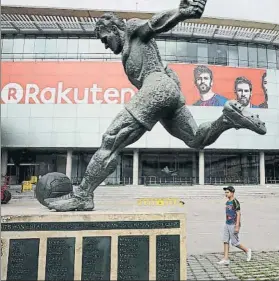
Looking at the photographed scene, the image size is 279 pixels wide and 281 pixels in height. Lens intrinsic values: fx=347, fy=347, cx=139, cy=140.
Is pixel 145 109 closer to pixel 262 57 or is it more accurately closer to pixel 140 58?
pixel 140 58

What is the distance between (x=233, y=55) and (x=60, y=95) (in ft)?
48.1

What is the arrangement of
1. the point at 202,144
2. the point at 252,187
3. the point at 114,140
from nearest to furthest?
the point at 114,140
the point at 202,144
the point at 252,187

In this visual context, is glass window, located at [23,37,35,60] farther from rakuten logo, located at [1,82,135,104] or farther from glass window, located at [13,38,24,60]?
rakuten logo, located at [1,82,135,104]

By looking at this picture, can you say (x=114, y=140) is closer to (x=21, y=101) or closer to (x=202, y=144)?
(x=202, y=144)

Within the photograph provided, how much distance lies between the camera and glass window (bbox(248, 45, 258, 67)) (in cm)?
2938

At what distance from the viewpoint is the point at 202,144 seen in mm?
3500

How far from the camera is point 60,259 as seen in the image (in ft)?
9.62

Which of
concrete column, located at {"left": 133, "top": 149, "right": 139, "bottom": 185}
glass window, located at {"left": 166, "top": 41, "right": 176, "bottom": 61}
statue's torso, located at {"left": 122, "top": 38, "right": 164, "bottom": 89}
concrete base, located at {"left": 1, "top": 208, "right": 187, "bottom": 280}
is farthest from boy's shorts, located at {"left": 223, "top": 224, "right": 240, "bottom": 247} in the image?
glass window, located at {"left": 166, "top": 41, "right": 176, "bottom": 61}

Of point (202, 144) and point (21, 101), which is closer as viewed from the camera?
point (202, 144)

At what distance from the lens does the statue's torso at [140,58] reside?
11.3ft

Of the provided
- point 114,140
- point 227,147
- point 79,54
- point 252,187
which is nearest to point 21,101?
point 79,54

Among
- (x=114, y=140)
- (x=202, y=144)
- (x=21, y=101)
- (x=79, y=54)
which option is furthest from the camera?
(x=79, y=54)

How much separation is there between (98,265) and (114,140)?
1.10 metres

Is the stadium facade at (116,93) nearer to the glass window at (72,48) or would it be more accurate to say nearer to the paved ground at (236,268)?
the glass window at (72,48)
